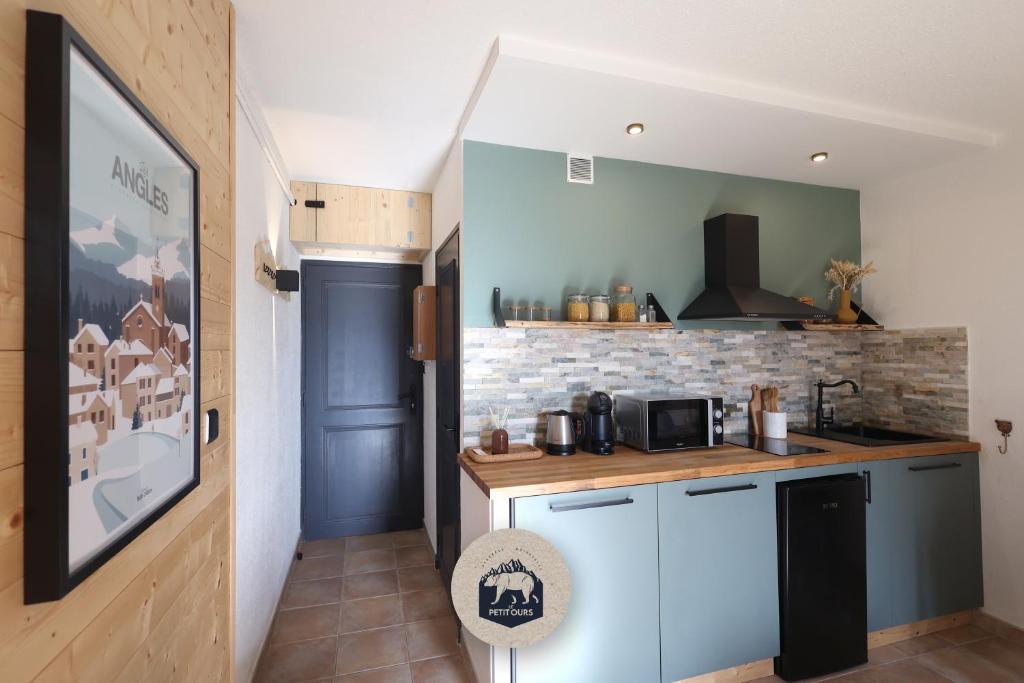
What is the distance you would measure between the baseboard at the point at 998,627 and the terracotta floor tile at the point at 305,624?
11.4ft

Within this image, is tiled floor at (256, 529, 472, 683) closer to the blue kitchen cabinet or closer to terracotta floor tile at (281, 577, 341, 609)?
terracotta floor tile at (281, 577, 341, 609)

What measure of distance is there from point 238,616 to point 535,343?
173 centimetres

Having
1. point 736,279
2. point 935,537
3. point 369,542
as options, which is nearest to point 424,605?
point 369,542

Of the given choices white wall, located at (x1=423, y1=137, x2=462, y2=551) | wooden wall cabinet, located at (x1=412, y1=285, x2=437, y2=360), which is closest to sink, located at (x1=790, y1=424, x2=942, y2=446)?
white wall, located at (x1=423, y1=137, x2=462, y2=551)

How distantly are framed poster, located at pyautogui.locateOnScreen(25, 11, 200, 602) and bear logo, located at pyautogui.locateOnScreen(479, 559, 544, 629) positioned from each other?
1088mm

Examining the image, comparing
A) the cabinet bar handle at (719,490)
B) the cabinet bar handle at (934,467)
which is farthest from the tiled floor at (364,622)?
the cabinet bar handle at (934,467)

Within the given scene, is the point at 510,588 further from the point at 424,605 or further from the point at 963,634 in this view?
the point at 963,634

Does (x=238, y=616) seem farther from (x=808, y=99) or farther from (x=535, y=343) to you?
(x=808, y=99)

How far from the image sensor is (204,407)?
1.38 metres

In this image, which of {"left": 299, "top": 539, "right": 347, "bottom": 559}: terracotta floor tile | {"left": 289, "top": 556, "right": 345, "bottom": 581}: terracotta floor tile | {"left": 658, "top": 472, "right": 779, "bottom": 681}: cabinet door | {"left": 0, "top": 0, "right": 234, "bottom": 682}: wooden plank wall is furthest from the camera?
{"left": 299, "top": 539, "right": 347, "bottom": 559}: terracotta floor tile

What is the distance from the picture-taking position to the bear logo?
5.62ft

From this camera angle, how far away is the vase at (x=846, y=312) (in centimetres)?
301

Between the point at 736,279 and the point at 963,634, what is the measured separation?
221cm

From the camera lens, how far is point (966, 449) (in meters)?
2.54
